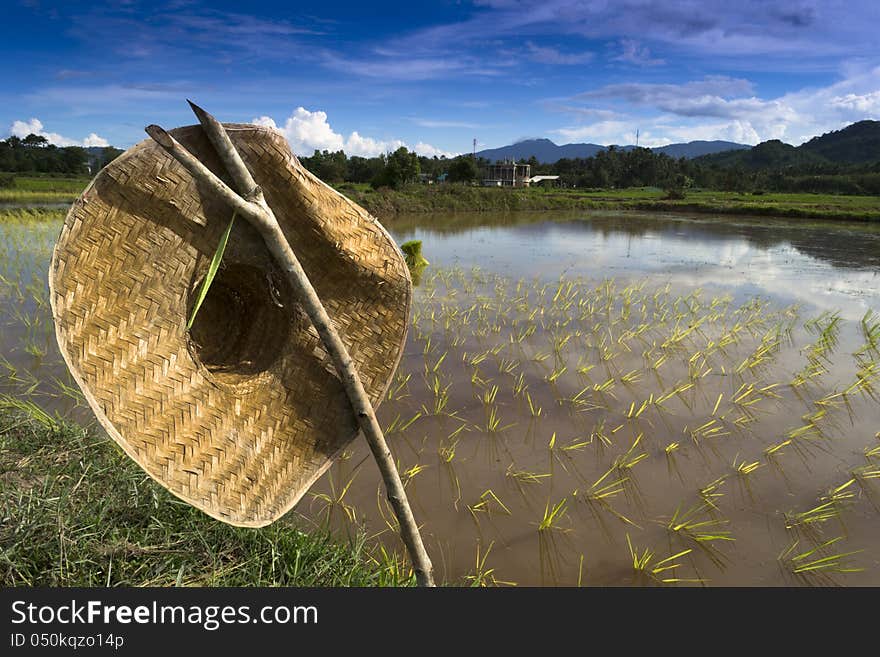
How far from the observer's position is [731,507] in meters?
2.50

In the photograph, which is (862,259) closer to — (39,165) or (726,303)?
(726,303)

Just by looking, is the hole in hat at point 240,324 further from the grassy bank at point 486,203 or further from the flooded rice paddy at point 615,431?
the grassy bank at point 486,203

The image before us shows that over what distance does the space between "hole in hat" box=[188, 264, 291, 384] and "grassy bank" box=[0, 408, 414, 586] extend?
0.57m

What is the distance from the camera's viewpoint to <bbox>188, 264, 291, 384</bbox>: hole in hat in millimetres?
1426

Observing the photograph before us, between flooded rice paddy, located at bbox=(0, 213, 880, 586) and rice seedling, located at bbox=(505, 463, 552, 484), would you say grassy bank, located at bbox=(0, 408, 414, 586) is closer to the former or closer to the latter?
flooded rice paddy, located at bbox=(0, 213, 880, 586)

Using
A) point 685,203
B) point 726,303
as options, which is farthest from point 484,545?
point 685,203

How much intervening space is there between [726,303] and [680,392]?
332 cm

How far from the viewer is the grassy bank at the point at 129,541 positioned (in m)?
1.45

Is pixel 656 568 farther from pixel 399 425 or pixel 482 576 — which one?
pixel 399 425

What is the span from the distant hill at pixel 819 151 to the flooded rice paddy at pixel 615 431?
249 ft

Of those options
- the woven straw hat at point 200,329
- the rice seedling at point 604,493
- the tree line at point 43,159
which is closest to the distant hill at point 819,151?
the tree line at point 43,159

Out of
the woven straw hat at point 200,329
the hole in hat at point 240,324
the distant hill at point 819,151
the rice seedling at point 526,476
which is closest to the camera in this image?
the woven straw hat at point 200,329

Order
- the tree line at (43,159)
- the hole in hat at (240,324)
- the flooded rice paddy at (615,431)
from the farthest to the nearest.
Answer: the tree line at (43,159) → the flooded rice paddy at (615,431) → the hole in hat at (240,324)

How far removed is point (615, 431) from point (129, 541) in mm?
2526
